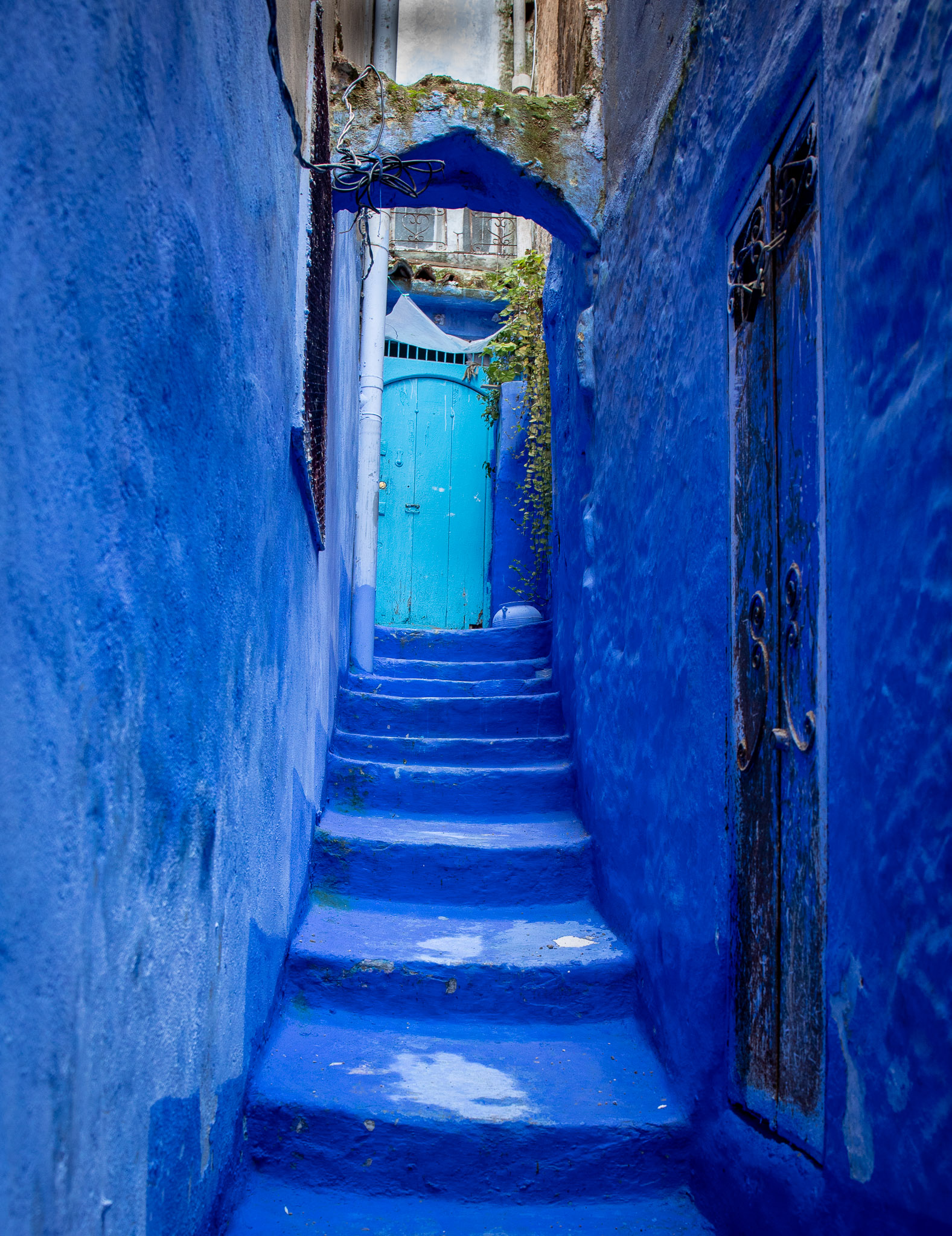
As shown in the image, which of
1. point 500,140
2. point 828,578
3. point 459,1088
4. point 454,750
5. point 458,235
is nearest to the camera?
point 828,578

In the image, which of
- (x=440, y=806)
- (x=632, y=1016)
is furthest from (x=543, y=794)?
(x=632, y=1016)

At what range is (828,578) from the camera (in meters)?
1.64

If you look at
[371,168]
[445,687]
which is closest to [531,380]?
[445,687]

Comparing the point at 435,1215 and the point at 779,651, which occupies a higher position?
the point at 779,651

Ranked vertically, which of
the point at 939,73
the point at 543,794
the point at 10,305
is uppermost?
the point at 939,73

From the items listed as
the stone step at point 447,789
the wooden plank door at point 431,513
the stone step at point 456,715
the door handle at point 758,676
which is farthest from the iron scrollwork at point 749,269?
the wooden plank door at point 431,513

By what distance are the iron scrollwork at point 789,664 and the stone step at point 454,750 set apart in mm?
2451

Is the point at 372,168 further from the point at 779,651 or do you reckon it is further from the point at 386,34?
the point at 386,34

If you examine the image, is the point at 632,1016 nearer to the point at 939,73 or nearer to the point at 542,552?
the point at 939,73

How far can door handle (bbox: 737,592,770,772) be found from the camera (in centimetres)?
199

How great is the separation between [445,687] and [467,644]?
84 cm

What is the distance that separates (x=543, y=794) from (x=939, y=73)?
3230mm

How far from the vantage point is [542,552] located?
748cm

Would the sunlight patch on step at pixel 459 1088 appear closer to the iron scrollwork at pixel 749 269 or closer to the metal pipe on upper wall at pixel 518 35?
the iron scrollwork at pixel 749 269
